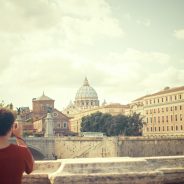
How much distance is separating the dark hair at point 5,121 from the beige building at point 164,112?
7169 centimetres

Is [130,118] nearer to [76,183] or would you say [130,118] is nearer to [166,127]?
[166,127]

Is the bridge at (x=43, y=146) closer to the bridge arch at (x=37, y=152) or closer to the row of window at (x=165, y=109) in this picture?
the bridge arch at (x=37, y=152)

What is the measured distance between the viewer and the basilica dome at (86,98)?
149 m

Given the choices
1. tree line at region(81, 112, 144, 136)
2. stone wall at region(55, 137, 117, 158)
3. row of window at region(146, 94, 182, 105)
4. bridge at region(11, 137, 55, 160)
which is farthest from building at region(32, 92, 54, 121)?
bridge at region(11, 137, 55, 160)

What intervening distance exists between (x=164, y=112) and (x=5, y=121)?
252 feet

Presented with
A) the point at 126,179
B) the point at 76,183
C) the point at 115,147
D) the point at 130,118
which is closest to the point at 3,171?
the point at 76,183

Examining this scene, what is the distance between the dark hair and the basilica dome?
474ft

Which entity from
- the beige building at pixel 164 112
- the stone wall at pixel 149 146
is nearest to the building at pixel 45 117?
the beige building at pixel 164 112

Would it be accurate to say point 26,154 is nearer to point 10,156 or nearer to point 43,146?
point 10,156

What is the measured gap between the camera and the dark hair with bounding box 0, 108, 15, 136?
325cm

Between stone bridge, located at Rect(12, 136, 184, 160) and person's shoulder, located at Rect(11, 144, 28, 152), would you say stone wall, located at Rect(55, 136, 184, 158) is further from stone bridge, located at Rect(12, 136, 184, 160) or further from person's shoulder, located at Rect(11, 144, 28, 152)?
person's shoulder, located at Rect(11, 144, 28, 152)

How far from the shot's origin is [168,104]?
77062 mm

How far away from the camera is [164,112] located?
78438mm

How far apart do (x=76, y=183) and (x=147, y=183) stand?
1059 millimetres
